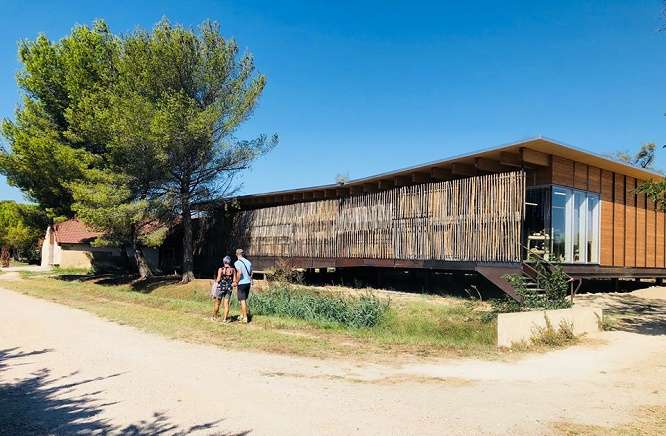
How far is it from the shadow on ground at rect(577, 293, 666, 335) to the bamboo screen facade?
319 cm

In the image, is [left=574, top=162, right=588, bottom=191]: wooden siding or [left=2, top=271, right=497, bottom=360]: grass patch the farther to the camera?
[left=574, top=162, right=588, bottom=191]: wooden siding

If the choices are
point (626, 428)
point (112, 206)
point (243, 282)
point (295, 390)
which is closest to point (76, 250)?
point (112, 206)

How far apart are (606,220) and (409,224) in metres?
7.10

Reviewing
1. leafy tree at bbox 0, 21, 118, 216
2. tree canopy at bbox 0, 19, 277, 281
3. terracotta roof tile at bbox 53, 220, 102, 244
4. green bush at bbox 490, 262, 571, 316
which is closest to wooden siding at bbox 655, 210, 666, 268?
green bush at bbox 490, 262, 571, 316

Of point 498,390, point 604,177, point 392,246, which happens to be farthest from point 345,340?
point 604,177

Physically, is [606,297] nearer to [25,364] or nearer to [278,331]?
[278,331]

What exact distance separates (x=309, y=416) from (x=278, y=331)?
5.92 m

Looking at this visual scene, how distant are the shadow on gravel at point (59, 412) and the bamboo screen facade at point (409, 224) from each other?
11652 millimetres

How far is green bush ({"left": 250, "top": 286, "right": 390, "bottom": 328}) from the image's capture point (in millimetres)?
12547

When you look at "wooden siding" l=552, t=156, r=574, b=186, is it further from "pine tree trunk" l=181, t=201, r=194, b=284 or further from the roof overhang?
"pine tree trunk" l=181, t=201, r=194, b=284

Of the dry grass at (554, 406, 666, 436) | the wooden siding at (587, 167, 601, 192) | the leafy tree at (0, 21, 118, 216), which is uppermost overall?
the leafy tree at (0, 21, 118, 216)

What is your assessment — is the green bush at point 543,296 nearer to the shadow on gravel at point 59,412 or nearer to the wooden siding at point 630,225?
the shadow on gravel at point 59,412

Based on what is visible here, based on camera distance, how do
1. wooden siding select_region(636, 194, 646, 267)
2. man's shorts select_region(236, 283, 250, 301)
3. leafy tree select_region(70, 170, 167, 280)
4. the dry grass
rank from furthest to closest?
leafy tree select_region(70, 170, 167, 280) → wooden siding select_region(636, 194, 646, 267) → man's shorts select_region(236, 283, 250, 301) → the dry grass

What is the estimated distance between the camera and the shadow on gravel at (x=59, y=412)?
5.09m
